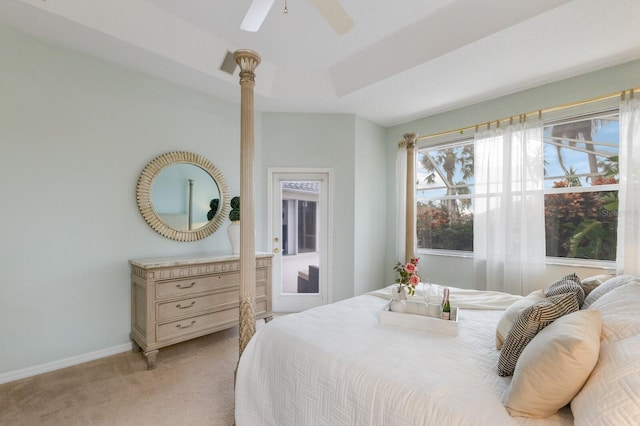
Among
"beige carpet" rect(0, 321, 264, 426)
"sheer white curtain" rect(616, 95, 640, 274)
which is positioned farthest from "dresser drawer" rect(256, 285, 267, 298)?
"sheer white curtain" rect(616, 95, 640, 274)

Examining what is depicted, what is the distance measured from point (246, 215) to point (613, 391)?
5.89ft

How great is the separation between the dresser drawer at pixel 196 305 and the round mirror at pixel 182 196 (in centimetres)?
76

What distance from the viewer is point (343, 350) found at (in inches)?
54.2

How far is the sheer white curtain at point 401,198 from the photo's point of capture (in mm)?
4211

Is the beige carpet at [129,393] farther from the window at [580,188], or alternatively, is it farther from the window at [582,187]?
the window at [582,187]

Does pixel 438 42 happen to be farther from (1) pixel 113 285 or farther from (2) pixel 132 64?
(1) pixel 113 285

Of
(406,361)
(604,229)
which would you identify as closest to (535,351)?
(406,361)

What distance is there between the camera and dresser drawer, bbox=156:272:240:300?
8.23 feet

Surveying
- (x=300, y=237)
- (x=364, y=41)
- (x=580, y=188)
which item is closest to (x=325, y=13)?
(x=364, y=41)

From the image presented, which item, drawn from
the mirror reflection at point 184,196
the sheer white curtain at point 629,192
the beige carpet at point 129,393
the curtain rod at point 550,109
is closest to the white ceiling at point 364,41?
the curtain rod at point 550,109

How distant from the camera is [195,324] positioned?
8.82 ft

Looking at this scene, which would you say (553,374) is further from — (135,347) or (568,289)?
(135,347)

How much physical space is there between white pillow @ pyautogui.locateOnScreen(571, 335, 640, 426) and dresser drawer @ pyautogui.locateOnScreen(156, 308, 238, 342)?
2.63 metres

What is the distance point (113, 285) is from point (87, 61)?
2.02 metres
